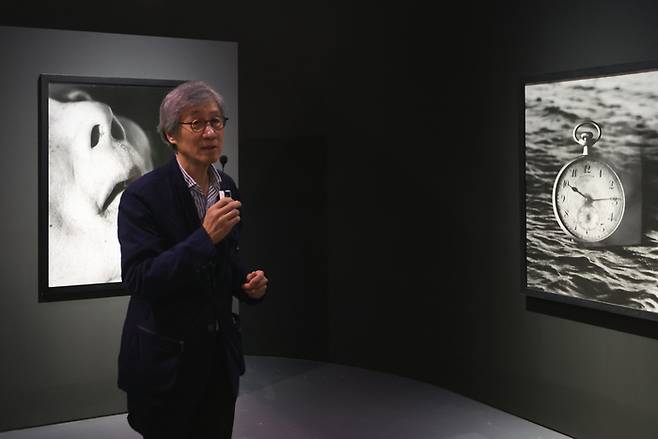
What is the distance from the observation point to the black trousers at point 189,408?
2076 millimetres

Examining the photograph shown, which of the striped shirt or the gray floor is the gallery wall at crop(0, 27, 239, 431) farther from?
the striped shirt

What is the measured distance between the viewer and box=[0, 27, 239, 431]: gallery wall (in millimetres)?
4043

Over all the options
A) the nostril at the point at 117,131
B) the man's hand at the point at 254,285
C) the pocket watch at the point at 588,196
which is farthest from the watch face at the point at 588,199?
the nostril at the point at 117,131

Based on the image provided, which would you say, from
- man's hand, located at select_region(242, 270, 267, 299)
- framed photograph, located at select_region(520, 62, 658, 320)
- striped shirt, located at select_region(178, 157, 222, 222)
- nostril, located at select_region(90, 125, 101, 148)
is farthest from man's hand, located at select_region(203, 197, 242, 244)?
nostril, located at select_region(90, 125, 101, 148)

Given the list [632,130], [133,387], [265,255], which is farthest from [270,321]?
[133,387]

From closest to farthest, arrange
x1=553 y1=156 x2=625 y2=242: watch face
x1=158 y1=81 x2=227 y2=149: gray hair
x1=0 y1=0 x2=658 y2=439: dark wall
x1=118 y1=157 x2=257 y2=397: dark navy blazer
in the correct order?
1. x1=118 y1=157 x2=257 y2=397: dark navy blazer
2. x1=158 y1=81 x2=227 y2=149: gray hair
3. x1=553 y1=156 x2=625 y2=242: watch face
4. x1=0 y1=0 x2=658 y2=439: dark wall

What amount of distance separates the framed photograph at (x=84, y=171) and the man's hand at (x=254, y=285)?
215cm

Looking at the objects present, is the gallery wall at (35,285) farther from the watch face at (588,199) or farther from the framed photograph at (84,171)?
the watch face at (588,199)

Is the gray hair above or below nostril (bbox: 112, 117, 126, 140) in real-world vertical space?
below

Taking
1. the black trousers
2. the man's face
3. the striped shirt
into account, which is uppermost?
the man's face

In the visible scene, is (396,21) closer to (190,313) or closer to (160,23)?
(160,23)

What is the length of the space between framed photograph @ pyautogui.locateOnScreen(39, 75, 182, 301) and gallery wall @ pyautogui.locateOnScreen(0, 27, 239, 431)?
0.07 m

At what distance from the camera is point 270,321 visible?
18.8 feet

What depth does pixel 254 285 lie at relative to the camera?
2283 millimetres
